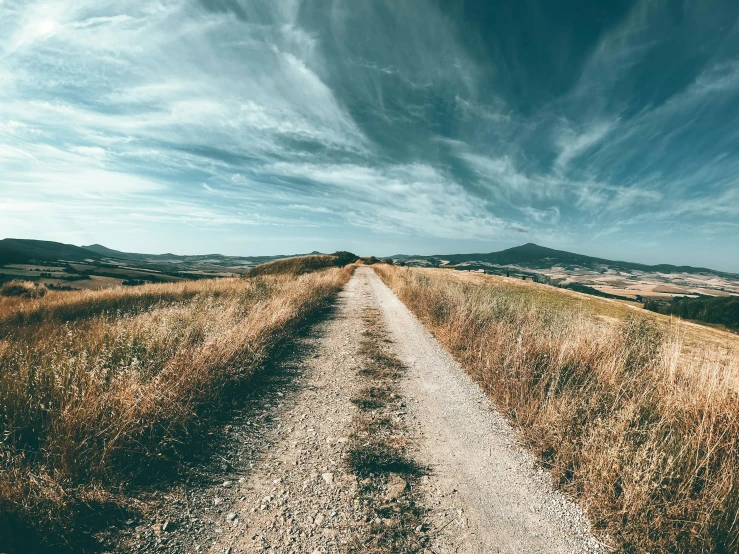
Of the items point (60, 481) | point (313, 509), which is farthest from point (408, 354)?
point (60, 481)

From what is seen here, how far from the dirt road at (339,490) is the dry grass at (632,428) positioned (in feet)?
1.33

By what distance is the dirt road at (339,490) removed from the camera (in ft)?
9.18

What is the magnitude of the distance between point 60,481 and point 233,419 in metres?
2.08

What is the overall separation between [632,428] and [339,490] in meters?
3.90

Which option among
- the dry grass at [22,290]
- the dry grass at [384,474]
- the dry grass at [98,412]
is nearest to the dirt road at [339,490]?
the dry grass at [384,474]

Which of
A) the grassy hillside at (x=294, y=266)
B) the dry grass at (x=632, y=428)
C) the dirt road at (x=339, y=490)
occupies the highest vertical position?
the grassy hillside at (x=294, y=266)

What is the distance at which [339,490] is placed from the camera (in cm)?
344

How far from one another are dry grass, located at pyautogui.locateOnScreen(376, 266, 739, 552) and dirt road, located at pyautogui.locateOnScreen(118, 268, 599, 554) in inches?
16.0

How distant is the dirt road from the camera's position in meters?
2.80

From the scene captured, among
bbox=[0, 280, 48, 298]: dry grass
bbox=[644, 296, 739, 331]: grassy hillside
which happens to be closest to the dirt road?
bbox=[0, 280, 48, 298]: dry grass

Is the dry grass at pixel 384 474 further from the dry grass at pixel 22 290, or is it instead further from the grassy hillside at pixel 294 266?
the grassy hillside at pixel 294 266

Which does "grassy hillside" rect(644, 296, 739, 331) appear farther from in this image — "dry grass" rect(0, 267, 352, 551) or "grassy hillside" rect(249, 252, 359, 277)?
"grassy hillside" rect(249, 252, 359, 277)

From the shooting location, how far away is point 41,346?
227 inches

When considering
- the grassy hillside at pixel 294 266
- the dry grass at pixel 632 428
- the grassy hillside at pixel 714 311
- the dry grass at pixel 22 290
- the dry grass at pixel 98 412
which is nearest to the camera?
the dry grass at pixel 98 412
